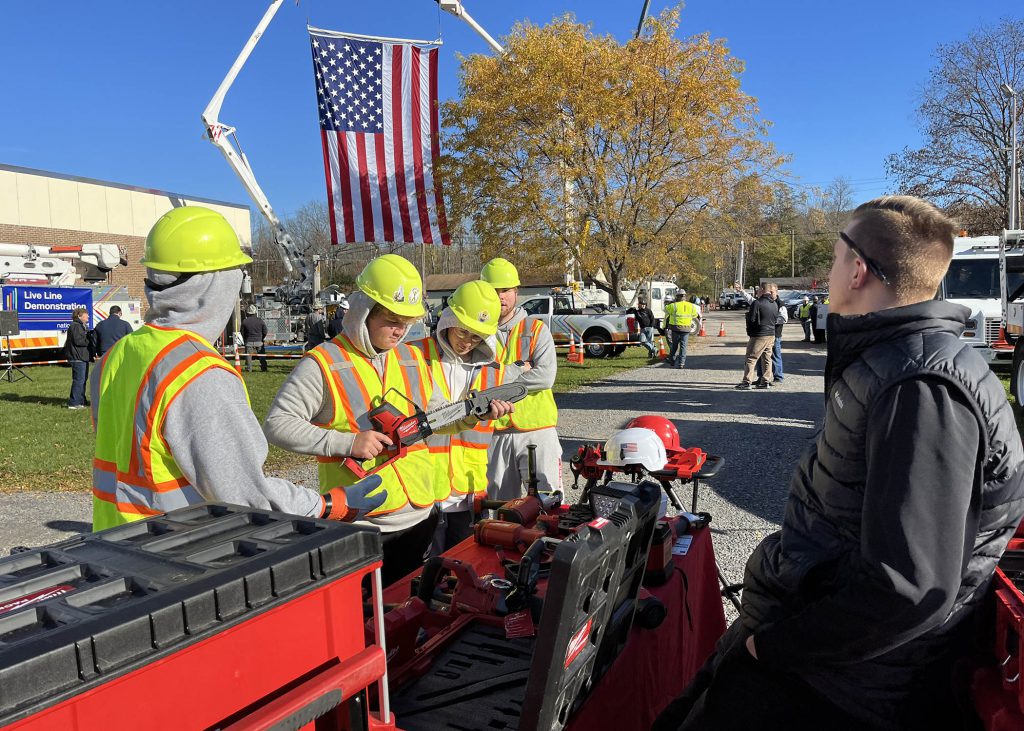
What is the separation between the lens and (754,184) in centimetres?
1967

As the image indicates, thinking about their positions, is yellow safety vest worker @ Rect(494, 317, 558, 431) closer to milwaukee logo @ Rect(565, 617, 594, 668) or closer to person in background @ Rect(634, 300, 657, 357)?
milwaukee logo @ Rect(565, 617, 594, 668)

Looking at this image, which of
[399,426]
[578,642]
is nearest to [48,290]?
[399,426]

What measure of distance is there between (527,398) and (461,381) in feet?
2.34

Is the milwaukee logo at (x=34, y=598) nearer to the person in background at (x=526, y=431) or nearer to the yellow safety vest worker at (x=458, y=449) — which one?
the yellow safety vest worker at (x=458, y=449)

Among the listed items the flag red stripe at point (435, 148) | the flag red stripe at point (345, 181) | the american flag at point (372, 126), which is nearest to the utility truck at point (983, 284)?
the flag red stripe at point (435, 148)

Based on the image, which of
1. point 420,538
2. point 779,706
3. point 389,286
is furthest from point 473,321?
point 779,706

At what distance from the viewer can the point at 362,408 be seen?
9.95 feet

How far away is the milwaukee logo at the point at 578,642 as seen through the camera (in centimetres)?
153

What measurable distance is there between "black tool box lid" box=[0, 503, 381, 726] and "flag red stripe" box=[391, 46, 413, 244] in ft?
42.1

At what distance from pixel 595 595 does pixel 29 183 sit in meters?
46.3

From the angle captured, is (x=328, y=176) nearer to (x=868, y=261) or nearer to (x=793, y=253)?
(x=868, y=261)

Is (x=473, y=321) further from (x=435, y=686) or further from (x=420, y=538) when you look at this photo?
(x=435, y=686)

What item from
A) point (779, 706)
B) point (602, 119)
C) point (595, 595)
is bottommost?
point (779, 706)

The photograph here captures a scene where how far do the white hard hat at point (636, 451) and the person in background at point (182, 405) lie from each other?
1.34m
